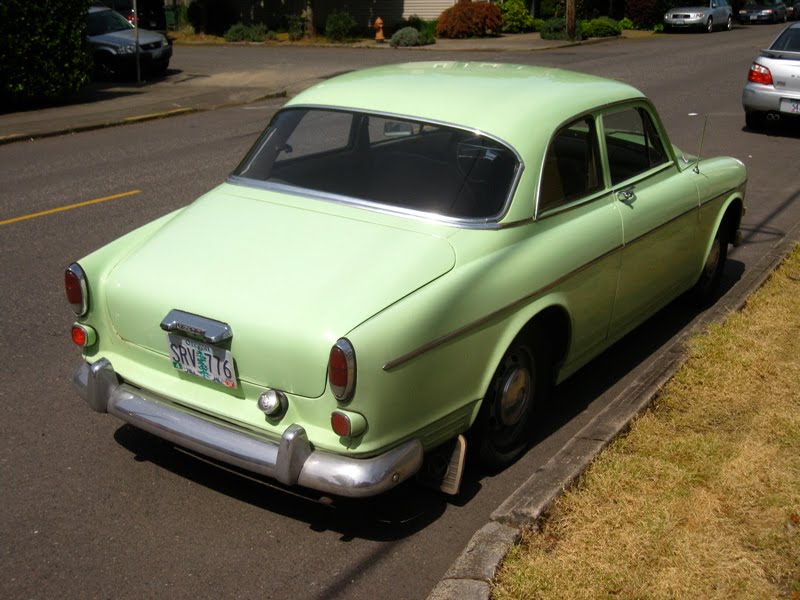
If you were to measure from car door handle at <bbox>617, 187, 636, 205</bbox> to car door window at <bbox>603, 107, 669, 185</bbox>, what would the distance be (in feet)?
0.22

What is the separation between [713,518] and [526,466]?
98cm

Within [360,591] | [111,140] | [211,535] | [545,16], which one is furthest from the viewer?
[545,16]

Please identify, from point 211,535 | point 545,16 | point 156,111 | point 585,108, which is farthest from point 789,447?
point 545,16

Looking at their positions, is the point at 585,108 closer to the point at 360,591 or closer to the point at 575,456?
the point at 575,456

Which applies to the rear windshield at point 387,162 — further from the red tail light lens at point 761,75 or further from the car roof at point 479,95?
the red tail light lens at point 761,75

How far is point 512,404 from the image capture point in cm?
464

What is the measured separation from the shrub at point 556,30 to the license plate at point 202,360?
32.3 m

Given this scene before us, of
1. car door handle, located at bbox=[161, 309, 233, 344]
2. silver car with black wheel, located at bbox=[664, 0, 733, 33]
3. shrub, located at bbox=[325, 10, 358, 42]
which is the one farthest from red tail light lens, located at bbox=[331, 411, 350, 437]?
silver car with black wheel, located at bbox=[664, 0, 733, 33]

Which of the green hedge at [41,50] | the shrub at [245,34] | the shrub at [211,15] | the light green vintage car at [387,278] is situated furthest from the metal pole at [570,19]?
the light green vintage car at [387,278]

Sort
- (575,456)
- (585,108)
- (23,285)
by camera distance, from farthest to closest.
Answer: (23,285)
(585,108)
(575,456)

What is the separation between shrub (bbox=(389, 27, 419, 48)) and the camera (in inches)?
1302

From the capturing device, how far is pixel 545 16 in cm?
4038

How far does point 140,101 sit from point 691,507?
624 inches

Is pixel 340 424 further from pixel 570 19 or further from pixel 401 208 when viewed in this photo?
pixel 570 19
